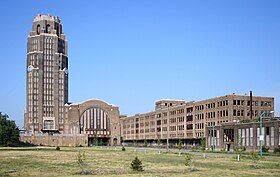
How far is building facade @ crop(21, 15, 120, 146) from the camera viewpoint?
183875 mm

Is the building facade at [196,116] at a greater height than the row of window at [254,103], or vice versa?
the row of window at [254,103]

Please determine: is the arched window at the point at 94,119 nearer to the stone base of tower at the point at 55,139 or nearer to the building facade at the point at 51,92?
the building facade at the point at 51,92

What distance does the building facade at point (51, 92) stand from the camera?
603 ft

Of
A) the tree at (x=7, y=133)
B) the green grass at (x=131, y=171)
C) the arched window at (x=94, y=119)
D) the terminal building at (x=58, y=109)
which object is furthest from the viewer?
the arched window at (x=94, y=119)

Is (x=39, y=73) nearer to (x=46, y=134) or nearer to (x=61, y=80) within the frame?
(x=61, y=80)

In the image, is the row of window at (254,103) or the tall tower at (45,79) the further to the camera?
the tall tower at (45,79)

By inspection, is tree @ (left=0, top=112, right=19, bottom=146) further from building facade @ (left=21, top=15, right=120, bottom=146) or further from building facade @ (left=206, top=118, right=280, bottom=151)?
building facade @ (left=206, top=118, right=280, bottom=151)

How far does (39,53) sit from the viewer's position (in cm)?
18688

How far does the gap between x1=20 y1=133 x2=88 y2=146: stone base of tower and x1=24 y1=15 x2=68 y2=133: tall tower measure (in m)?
10.8

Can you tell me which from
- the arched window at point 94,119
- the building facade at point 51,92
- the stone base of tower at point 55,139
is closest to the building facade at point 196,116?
the arched window at point 94,119

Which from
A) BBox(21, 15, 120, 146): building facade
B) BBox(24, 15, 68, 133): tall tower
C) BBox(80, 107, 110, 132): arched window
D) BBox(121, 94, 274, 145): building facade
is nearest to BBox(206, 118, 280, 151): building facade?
BBox(121, 94, 274, 145): building facade

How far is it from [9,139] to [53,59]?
64.0 m

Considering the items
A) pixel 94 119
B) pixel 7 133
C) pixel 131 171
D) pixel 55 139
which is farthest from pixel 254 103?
pixel 131 171

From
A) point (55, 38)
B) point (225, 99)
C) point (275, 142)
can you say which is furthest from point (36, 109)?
point (275, 142)
